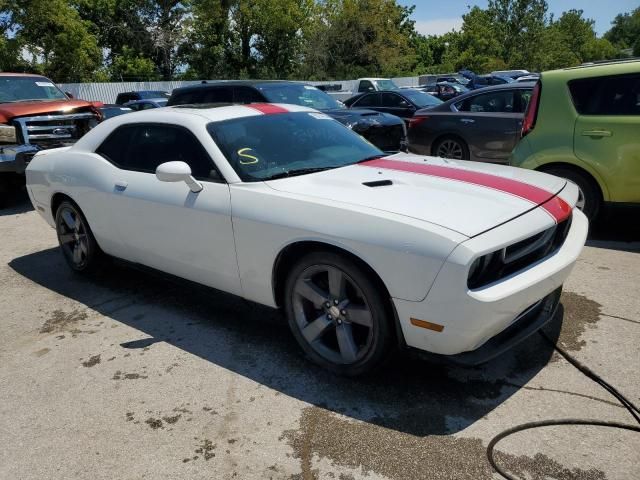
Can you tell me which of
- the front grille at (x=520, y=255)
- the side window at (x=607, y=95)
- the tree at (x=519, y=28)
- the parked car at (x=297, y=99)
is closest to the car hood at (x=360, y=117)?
the parked car at (x=297, y=99)

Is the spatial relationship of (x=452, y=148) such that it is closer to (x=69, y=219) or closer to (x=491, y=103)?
(x=491, y=103)

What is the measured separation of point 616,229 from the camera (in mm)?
5906

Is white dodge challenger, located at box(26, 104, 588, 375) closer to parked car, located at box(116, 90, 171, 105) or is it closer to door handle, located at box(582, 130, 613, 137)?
door handle, located at box(582, 130, 613, 137)

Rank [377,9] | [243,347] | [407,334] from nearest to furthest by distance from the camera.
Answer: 1. [407,334]
2. [243,347]
3. [377,9]

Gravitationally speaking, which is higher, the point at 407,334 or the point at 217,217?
the point at 217,217

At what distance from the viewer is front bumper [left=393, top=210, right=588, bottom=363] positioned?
8.45 ft

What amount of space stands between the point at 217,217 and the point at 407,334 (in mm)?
1448

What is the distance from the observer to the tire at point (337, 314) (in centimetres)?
292

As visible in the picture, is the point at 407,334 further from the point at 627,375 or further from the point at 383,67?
the point at 383,67

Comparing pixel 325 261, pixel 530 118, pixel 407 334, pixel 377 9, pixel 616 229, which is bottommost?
pixel 616 229

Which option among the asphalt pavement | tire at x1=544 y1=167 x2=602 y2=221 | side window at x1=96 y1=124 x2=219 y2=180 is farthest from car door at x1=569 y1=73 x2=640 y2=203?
side window at x1=96 y1=124 x2=219 y2=180

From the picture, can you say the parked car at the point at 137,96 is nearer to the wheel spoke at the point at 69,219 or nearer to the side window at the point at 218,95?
the side window at the point at 218,95

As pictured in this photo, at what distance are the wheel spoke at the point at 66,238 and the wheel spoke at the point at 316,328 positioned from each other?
2817 mm

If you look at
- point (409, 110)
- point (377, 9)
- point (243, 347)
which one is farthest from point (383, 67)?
point (243, 347)
